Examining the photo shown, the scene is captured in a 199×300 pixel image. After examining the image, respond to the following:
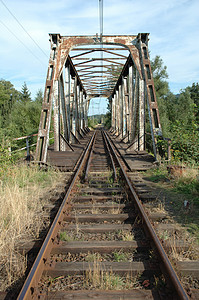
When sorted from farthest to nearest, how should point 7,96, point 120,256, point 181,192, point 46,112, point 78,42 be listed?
1. point 7,96
2. point 78,42
3. point 46,112
4. point 181,192
5. point 120,256

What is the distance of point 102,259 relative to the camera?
107 inches

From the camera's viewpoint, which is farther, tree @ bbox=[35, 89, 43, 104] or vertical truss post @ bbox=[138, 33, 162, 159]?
tree @ bbox=[35, 89, 43, 104]

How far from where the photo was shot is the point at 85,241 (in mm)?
3004

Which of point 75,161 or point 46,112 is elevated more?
point 46,112

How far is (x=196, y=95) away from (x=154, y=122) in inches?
3050

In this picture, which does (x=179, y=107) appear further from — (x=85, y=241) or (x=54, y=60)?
(x=85, y=241)

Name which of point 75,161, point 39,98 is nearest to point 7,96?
point 39,98

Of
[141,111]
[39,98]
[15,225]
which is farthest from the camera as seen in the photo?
[39,98]

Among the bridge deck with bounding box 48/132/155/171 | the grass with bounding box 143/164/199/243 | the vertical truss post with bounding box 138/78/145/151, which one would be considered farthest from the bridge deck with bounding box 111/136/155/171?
the vertical truss post with bounding box 138/78/145/151

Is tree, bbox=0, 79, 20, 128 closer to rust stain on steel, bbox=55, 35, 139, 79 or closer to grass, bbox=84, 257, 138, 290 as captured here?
rust stain on steel, bbox=55, 35, 139, 79

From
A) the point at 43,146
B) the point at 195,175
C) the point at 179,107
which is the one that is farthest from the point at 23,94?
the point at 195,175

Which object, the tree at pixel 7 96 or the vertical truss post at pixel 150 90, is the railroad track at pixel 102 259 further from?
the tree at pixel 7 96

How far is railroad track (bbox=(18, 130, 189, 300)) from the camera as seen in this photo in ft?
6.95

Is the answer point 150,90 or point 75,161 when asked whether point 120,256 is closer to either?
point 75,161
